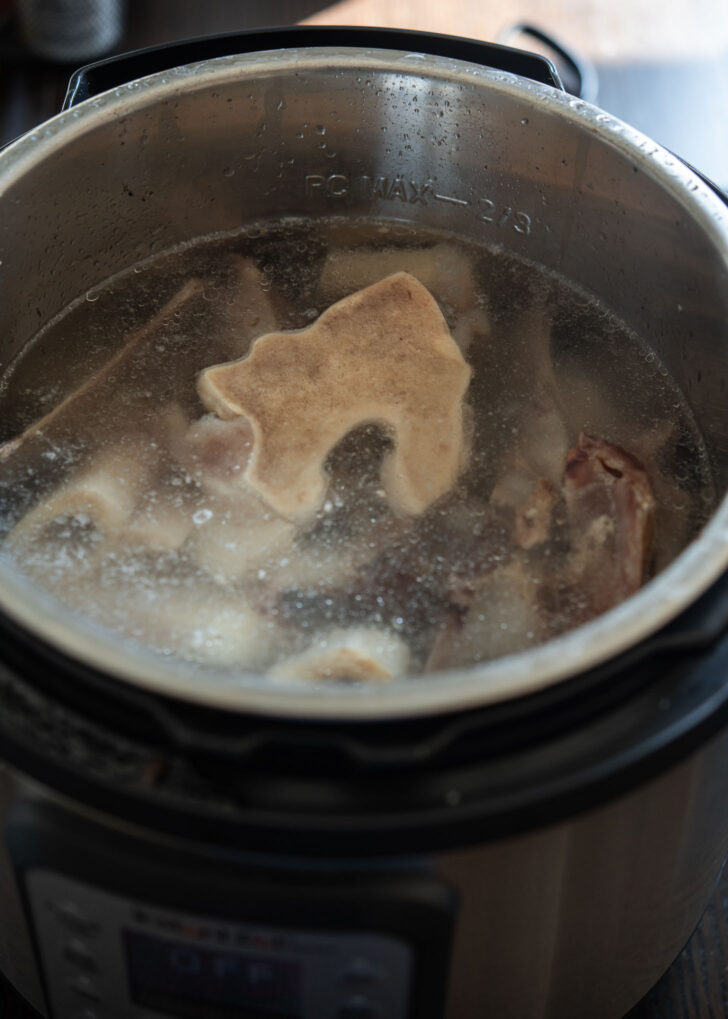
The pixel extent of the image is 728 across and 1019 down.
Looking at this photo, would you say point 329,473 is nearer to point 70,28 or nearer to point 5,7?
point 70,28

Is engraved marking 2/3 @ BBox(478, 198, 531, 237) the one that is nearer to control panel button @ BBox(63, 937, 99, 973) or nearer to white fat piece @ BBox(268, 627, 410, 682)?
white fat piece @ BBox(268, 627, 410, 682)

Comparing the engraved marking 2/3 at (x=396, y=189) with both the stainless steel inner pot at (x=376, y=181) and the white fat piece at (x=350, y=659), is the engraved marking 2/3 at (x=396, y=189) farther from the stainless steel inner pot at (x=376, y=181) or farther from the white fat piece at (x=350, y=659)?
the white fat piece at (x=350, y=659)


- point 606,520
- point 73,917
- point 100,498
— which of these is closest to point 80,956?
point 73,917

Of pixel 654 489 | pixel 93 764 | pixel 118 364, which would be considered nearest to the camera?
pixel 93 764

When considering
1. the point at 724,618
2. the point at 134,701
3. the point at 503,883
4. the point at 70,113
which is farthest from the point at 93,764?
the point at 70,113

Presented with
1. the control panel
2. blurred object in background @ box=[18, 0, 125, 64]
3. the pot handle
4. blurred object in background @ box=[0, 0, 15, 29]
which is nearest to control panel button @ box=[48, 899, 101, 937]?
the control panel

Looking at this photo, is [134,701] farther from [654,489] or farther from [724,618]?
[654,489]
